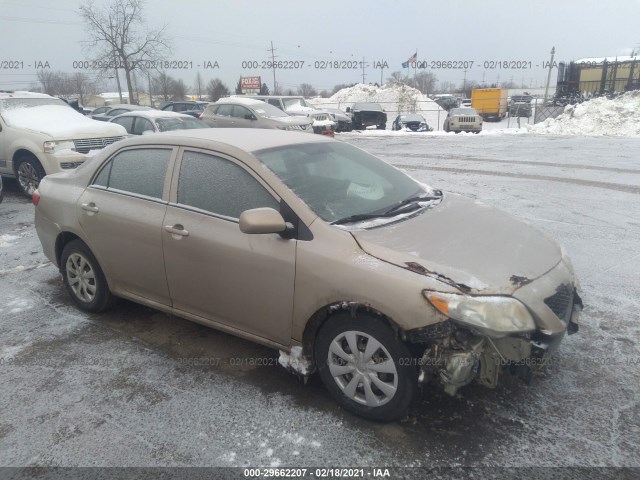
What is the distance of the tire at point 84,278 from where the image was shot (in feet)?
13.5

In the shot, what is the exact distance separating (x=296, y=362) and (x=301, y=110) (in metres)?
18.1

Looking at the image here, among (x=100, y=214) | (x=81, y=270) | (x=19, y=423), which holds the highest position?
(x=100, y=214)

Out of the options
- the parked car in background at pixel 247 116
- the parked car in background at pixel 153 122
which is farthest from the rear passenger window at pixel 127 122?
the parked car in background at pixel 247 116

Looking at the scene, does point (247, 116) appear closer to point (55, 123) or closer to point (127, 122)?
point (127, 122)

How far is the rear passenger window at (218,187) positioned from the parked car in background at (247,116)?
1192cm

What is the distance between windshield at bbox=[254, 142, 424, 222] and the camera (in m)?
3.21

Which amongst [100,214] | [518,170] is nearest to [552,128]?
[518,170]

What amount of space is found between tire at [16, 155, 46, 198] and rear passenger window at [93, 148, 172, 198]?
5.32 meters

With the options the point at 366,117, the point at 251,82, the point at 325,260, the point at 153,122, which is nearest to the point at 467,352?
the point at 325,260

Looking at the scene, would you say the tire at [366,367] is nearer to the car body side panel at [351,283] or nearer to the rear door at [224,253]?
the car body side panel at [351,283]

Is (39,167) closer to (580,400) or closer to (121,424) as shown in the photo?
(121,424)

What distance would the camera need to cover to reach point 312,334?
Answer: 9.80 feet

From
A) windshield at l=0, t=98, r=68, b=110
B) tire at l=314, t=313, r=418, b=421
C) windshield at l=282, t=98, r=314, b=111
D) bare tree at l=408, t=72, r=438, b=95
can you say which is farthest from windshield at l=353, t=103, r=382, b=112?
bare tree at l=408, t=72, r=438, b=95

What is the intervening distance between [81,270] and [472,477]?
3465 millimetres
